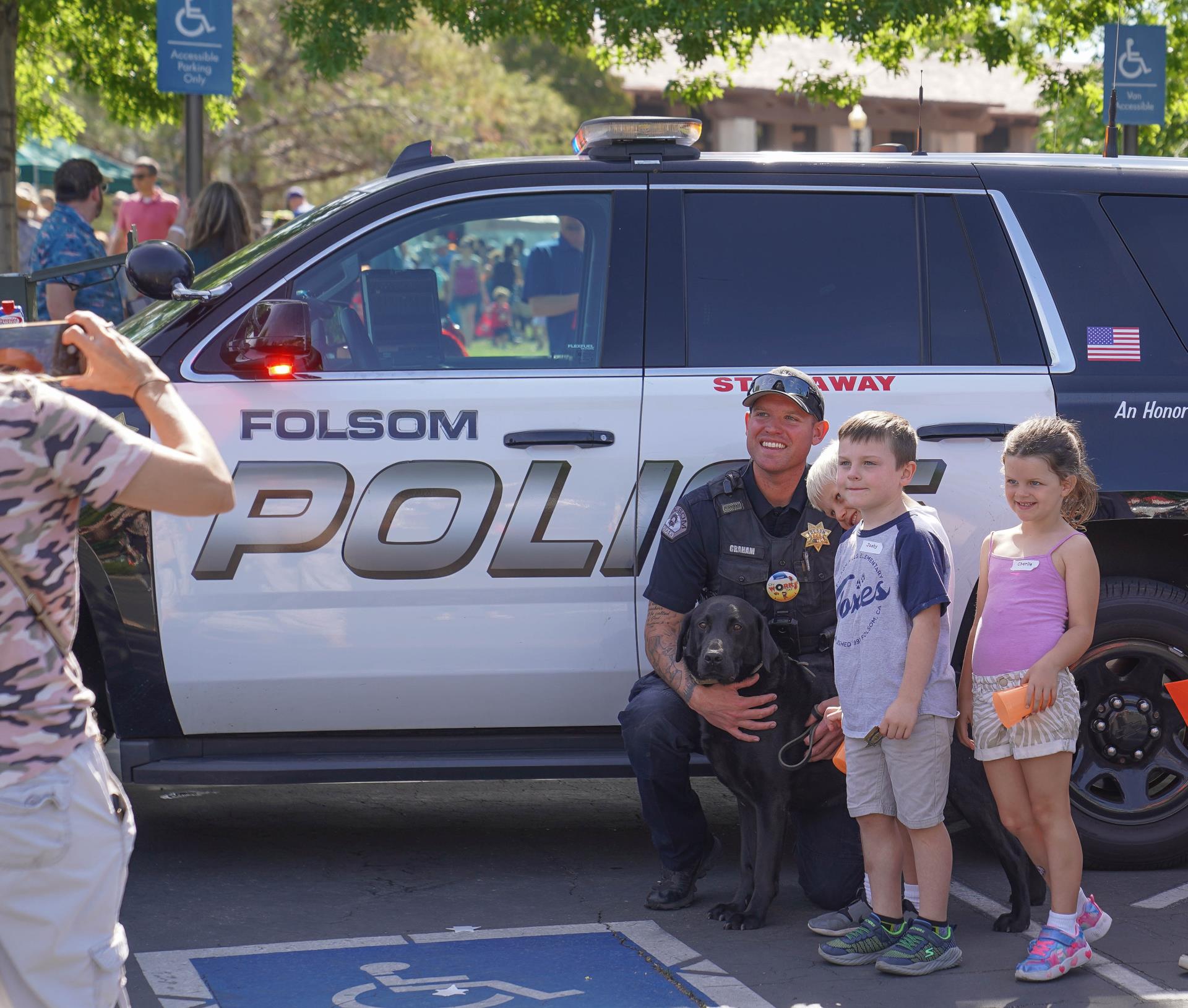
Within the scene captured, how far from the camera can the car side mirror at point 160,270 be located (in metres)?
4.19

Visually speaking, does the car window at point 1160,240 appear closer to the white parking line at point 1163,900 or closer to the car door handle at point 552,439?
the white parking line at point 1163,900

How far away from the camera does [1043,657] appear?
3.90m

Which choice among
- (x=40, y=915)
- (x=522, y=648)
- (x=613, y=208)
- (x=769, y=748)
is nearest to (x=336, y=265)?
(x=613, y=208)

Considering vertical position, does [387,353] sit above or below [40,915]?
above

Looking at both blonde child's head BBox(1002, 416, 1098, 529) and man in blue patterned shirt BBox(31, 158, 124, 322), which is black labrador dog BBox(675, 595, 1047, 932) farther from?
man in blue patterned shirt BBox(31, 158, 124, 322)

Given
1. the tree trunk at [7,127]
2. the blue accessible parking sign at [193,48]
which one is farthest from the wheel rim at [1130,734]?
the tree trunk at [7,127]

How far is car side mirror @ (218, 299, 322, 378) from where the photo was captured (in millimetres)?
4250

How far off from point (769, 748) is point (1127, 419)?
1449 millimetres

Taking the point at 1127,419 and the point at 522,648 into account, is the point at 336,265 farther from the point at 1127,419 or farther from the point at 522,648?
the point at 1127,419

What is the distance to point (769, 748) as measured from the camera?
13.7ft

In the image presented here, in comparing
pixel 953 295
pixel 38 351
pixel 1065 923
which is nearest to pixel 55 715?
pixel 38 351

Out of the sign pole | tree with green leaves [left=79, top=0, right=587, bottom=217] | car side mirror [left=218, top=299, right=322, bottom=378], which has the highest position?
tree with green leaves [left=79, top=0, right=587, bottom=217]

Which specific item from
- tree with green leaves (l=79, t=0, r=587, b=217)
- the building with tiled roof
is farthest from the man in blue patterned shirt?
the building with tiled roof

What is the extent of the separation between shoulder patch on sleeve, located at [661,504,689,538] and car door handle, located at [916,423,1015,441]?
74 cm
